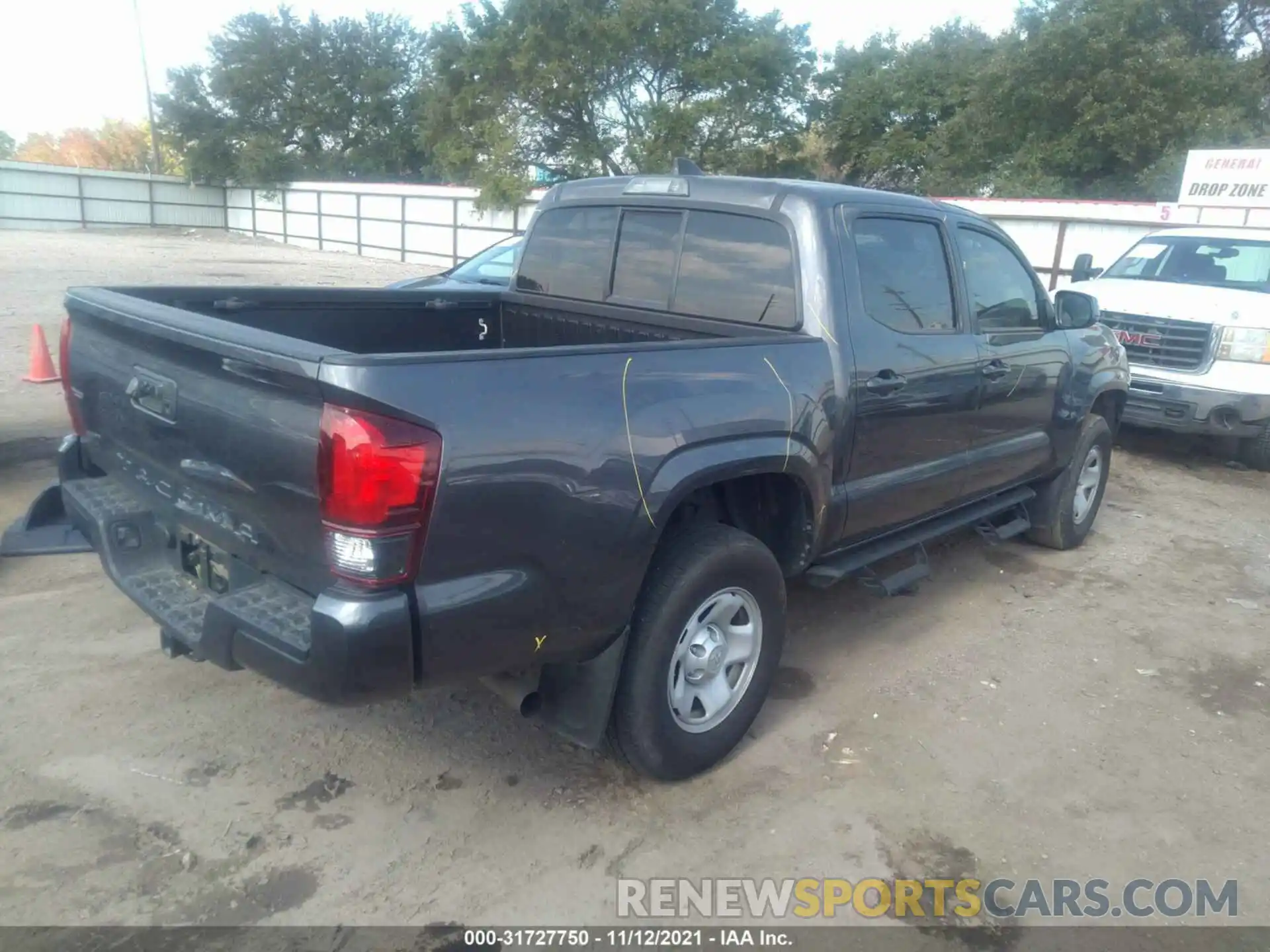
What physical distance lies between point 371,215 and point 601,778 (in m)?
31.1

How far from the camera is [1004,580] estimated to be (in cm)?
562

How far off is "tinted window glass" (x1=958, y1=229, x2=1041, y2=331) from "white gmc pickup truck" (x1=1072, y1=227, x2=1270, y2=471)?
12.4 ft

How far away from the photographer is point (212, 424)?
2.78 m

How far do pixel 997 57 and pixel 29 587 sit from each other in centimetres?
2769

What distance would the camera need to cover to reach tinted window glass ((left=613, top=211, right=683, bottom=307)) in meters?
4.13

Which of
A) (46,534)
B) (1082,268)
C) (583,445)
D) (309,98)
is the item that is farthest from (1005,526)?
(309,98)

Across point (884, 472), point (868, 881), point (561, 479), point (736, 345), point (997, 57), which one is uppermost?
point (997, 57)

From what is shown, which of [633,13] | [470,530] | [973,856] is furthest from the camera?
[633,13]

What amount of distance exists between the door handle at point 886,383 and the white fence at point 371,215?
13268mm

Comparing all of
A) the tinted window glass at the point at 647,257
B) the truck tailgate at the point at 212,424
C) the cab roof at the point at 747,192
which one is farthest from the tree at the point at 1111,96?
the truck tailgate at the point at 212,424

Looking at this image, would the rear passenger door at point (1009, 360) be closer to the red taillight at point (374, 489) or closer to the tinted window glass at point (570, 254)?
the tinted window glass at point (570, 254)

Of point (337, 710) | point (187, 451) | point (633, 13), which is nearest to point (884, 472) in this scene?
point (337, 710)

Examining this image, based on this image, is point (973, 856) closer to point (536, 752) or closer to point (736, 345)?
point (536, 752)

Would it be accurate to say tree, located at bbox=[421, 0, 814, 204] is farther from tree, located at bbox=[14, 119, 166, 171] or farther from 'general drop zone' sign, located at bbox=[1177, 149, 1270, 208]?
tree, located at bbox=[14, 119, 166, 171]
